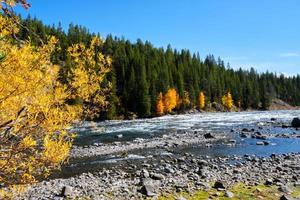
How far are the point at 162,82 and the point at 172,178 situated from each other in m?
89.4

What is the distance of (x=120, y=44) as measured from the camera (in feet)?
474

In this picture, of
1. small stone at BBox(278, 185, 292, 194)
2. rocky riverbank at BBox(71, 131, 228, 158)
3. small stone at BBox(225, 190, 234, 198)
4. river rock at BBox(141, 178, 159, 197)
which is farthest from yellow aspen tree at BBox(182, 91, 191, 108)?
small stone at BBox(225, 190, 234, 198)

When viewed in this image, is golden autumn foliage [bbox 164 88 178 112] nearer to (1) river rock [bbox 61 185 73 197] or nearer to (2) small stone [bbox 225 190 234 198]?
(1) river rock [bbox 61 185 73 197]

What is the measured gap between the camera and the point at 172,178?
85.4ft

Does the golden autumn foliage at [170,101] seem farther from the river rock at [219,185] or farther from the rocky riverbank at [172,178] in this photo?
the river rock at [219,185]

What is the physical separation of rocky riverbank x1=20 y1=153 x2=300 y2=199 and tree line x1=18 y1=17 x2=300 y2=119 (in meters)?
55.2

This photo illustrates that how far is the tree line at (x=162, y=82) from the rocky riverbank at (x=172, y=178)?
181ft

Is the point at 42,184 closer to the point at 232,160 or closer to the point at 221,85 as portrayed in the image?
the point at 232,160

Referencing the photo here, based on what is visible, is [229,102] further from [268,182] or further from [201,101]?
[268,182]

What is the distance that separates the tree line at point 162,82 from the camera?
102938 mm

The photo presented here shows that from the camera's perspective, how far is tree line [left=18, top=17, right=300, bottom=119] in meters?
103

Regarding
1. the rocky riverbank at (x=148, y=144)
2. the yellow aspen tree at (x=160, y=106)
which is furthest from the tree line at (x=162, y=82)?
the rocky riverbank at (x=148, y=144)

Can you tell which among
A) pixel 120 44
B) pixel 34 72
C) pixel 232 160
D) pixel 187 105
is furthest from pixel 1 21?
pixel 120 44

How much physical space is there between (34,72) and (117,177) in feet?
61.9
